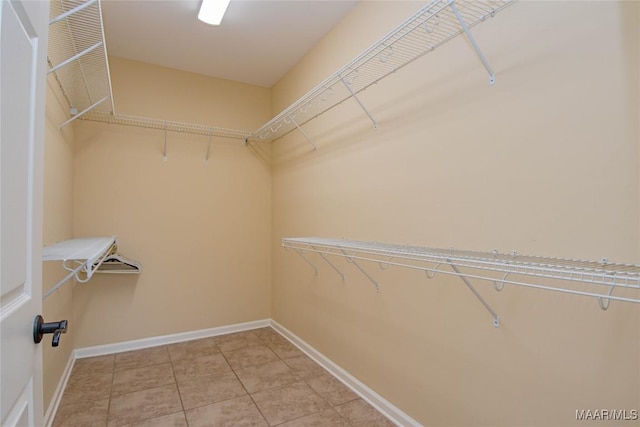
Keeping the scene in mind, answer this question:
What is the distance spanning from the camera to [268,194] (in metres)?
3.58

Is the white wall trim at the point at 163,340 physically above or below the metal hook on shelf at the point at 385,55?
below

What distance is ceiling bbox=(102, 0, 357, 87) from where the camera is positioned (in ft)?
7.48

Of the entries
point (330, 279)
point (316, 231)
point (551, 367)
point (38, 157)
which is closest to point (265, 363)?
point (330, 279)

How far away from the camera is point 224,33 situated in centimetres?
259

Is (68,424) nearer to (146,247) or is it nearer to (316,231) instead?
(146,247)

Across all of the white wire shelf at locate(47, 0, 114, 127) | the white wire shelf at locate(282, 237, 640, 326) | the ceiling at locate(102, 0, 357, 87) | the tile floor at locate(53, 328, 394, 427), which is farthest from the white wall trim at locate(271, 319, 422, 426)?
the ceiling at locate(102, 0, 357, 87)

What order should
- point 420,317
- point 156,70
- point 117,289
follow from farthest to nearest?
point 156,70, point 117,289, point 420,317

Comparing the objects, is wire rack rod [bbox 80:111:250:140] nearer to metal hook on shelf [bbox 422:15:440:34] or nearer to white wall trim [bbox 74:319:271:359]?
white wall trim [bbox 74:319:271:359]

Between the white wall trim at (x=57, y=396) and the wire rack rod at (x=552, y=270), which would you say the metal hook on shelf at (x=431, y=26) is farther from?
the white wall trim at (x=57, y=396)

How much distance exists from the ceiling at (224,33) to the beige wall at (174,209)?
27 centimetres

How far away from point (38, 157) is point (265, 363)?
2295 mm

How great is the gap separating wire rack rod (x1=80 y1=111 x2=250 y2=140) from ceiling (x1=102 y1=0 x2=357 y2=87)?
1.88ft

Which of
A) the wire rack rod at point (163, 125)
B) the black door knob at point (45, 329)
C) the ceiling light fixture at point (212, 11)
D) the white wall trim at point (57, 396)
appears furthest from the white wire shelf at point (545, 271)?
the wire rack rod at point (163, 125)

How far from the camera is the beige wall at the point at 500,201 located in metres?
1.06
